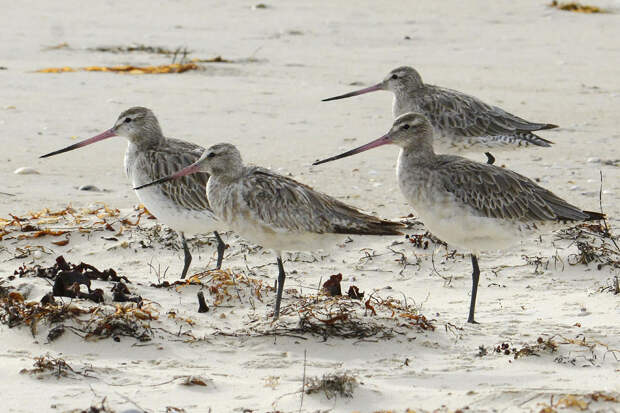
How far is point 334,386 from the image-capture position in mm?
5387

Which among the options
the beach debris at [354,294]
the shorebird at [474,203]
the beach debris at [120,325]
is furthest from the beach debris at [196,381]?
the shorebird at [474,203]

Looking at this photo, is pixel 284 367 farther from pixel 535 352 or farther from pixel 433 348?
pixel 535 352

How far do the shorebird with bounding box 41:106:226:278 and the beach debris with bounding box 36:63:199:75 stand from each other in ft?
15.5

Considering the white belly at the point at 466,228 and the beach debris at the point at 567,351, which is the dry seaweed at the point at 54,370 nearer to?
the beach debris at the point at 567,351

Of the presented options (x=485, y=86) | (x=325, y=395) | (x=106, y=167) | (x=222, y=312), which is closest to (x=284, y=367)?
(x=325, y=395)

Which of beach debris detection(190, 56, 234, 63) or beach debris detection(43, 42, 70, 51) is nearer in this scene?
beach debris detection(190, 56, 234, 63)

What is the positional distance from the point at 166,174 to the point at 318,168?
8.63ft

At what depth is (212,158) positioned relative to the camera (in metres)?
7.18

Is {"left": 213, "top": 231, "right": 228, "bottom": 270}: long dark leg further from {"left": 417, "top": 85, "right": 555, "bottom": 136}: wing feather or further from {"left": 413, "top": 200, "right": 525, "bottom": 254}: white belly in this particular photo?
{"left": 417, "top": 85, "right": 555, "bottom": 136}: wing feather

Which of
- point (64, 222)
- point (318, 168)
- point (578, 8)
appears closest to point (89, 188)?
point (64, 222)

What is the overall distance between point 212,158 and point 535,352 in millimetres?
2499

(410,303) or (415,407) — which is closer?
(415,407)

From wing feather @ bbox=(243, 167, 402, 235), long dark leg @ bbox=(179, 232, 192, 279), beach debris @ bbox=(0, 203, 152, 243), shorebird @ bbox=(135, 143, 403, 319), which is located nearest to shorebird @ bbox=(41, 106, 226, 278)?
long dark leg @ bbox=(179, 232, 192, 279)

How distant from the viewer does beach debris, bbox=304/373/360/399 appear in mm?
5371
